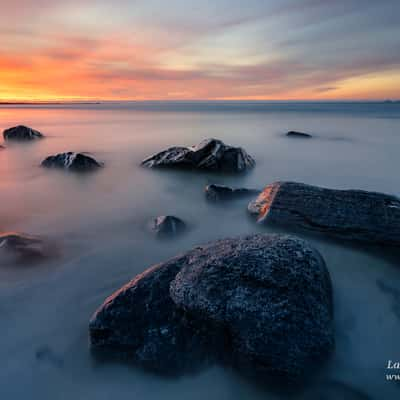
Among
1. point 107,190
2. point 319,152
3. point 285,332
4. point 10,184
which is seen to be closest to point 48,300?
point 285,332

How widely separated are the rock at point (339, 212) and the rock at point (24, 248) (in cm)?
342

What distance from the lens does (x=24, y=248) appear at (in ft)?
14.6

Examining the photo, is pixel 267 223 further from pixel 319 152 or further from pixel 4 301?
pixel 319 152

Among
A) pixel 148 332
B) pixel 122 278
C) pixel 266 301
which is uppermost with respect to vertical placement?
pixel 266 301

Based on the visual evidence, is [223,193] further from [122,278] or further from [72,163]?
[72,163]

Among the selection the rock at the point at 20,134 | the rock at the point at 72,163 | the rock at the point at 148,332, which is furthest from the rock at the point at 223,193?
the rock at the point at 20,134

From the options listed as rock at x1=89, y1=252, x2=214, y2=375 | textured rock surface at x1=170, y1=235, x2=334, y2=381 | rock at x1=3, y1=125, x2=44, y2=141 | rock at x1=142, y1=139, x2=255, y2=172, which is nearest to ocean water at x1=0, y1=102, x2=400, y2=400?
rock at x1=89, y1=252, x2=214, y2=375

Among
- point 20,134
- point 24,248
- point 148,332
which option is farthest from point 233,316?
point 20,134

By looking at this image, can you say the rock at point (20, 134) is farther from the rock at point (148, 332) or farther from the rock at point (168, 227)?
the rock at point (148, 332)

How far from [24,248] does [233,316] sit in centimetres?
339

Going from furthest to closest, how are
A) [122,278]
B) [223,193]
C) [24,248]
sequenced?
[223,193] → [24,248] → [122,278]

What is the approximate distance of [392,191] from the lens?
24.2 feet

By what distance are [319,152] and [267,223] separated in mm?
8961

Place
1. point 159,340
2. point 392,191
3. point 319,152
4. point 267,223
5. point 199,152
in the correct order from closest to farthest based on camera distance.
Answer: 1. point 159,340
2. point 267,223
3. point 392,191
4. point 199,152
5. point 319,152
